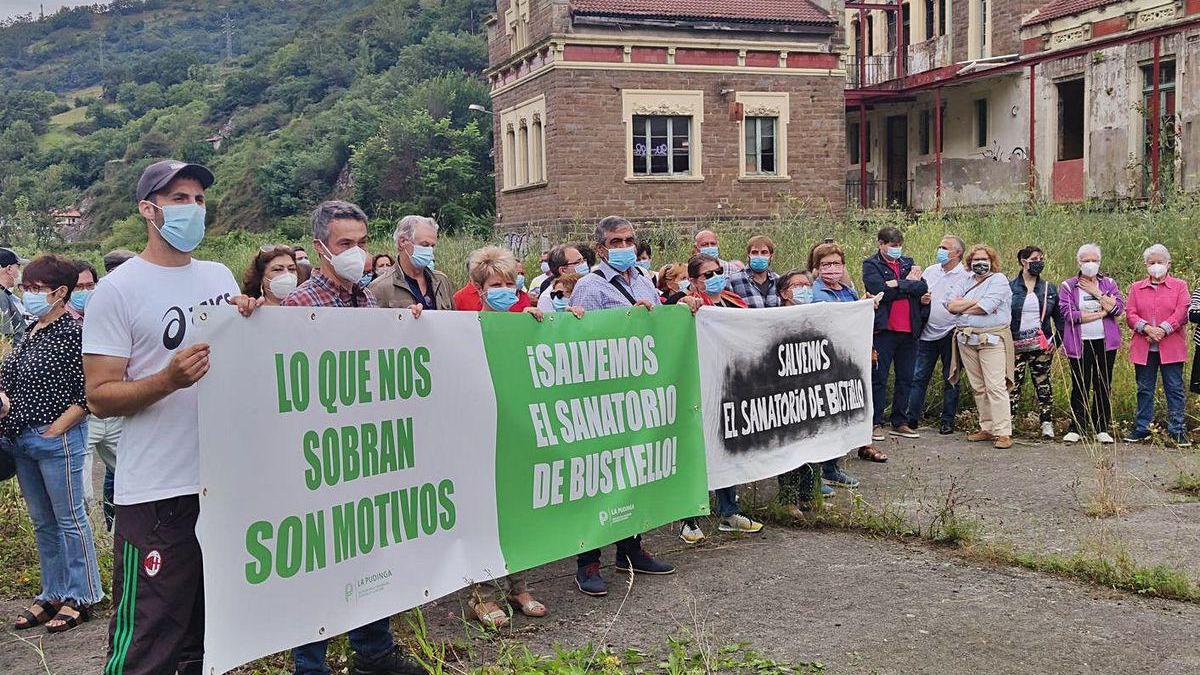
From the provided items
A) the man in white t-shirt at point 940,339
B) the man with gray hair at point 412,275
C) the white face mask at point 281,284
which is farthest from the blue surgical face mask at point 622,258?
the man in white t-shirt at point 940,339

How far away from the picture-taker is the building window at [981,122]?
3528cm

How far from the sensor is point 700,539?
7.51 meters

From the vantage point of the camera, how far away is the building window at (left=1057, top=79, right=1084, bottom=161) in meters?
31.2

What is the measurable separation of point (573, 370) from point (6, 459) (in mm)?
3190

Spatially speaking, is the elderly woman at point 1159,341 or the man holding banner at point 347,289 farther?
the elderly woman at point 1159,341

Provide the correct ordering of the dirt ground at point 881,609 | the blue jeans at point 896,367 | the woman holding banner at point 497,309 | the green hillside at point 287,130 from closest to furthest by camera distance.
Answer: the dirt ground at point 881,609 → the woman holding banner at point 497,309 → the blue jeans at point 896,367 → the green hillside at point 287,130

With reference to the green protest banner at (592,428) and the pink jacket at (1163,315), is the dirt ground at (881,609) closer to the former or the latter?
the green protest banner at (592,428)

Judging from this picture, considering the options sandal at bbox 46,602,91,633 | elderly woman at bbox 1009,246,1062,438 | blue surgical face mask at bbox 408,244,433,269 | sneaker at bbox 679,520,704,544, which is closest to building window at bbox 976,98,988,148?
elderly woman at bbox 1009,246,1062,438

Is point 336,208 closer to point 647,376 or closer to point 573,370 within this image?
point 573,370

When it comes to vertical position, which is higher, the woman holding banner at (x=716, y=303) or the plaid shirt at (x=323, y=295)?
the plaid shirt at (x=323, y=295)

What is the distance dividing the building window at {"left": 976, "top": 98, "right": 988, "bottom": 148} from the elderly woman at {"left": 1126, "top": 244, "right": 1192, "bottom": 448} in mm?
25575

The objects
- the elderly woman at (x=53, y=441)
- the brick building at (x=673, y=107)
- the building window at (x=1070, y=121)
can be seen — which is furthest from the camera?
the brick building at (x=673, y=107)

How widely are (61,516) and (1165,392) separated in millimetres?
9851

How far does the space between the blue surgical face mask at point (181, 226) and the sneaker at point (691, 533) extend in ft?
13.6
